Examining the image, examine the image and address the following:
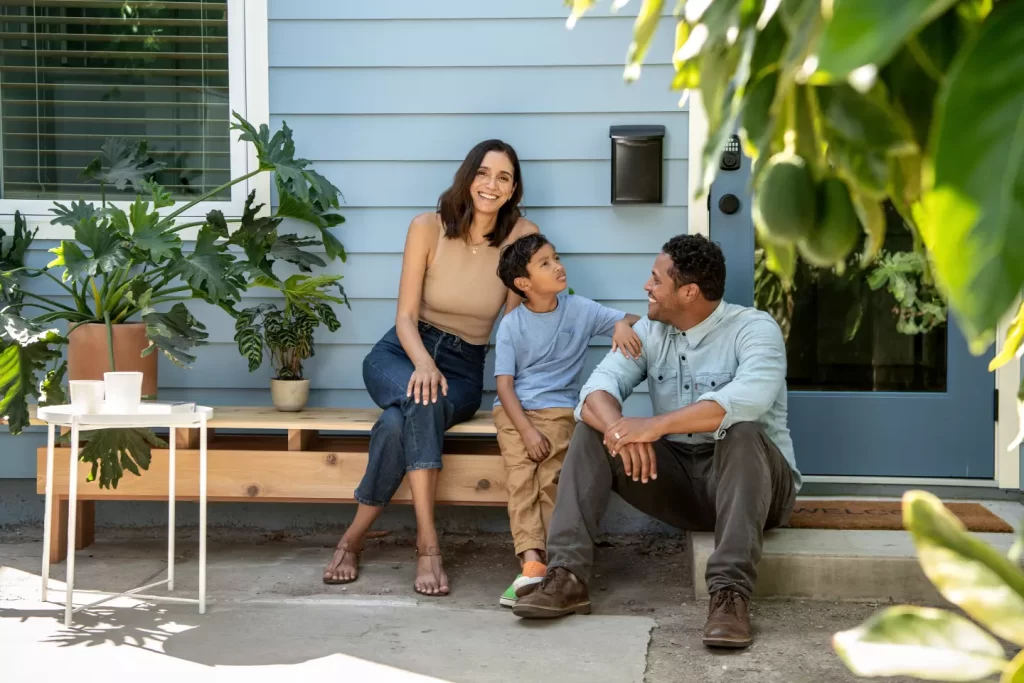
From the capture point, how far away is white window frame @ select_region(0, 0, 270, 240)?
3.77 metres

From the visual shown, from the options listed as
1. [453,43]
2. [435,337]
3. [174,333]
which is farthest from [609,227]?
[174,333]

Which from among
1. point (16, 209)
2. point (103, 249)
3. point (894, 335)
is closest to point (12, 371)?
point (103, 249)

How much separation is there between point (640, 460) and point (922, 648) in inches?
103

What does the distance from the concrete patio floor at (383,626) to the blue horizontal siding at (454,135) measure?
1.33 meters

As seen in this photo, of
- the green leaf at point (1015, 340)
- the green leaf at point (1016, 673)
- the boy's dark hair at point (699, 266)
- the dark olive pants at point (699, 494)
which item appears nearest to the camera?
the green leaf at point (1016, 673)

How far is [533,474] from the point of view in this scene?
335 cm

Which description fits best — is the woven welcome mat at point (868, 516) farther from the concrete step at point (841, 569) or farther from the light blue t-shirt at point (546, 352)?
the light blue t-shirt at point (546, 352)

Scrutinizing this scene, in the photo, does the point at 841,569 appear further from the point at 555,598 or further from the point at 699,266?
the point at 699,266

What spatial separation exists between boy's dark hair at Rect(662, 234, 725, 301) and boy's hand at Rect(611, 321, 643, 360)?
0.78ft

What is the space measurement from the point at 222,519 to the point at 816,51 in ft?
12.7

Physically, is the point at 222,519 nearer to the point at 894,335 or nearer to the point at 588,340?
the point at 588,340

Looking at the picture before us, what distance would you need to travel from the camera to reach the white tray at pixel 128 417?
2805 mm

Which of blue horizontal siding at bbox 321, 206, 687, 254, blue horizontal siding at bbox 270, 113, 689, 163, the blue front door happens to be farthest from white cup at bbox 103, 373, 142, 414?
the blue front door

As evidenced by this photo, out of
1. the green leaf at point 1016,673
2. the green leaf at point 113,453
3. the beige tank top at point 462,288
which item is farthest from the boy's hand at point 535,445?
the green leaf at point 1016,673
